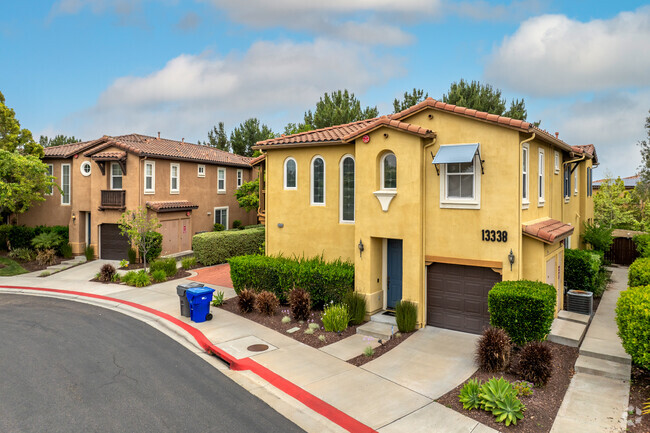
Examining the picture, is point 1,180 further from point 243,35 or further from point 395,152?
point 395,152

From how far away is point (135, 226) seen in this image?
19.3 metres

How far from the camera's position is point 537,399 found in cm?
752

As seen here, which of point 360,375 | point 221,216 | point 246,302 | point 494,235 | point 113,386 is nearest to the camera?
point 113,386

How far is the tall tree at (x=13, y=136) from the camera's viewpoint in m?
24.0

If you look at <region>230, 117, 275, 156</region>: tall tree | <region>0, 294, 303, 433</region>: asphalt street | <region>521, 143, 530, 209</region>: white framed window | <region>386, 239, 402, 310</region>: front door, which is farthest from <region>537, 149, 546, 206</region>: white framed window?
<region>230, 117, 275, 156</region>: tall tree

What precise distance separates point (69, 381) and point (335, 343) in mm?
6172

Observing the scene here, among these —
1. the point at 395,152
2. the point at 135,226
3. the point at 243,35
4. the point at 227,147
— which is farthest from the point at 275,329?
the point at 227,147

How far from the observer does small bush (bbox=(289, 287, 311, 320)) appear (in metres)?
12.5

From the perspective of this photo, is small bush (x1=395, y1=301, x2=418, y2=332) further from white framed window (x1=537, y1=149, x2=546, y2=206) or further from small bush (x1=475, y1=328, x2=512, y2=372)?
white framed window (x1=537, y1=149, x2=546, y2=206)

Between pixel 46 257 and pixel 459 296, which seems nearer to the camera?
pixel 459 296

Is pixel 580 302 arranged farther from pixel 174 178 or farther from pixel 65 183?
pixel 65 183

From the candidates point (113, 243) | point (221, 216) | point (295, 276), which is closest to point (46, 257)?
point (113, 243)

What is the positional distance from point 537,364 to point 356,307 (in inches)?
205

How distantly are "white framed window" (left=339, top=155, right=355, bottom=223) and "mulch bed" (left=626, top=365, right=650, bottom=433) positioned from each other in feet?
28.4
